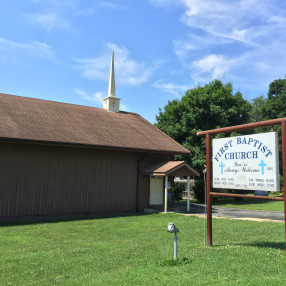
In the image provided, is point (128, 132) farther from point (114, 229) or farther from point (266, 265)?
point (266, 265)

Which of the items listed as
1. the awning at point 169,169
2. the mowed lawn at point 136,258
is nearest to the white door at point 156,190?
the awning at point 169,169

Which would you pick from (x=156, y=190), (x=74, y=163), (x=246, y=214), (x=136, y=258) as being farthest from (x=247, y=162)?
(x=156, y=190)

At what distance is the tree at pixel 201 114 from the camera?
1043 inches

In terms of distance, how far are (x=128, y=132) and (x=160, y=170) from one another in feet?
11.9

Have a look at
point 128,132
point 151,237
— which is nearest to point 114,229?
point 151,237

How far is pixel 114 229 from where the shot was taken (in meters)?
11.4

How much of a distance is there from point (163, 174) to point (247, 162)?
30.0ft

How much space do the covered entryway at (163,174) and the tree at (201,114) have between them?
6.93m

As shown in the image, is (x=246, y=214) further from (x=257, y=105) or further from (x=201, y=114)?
(x=257, y=105)

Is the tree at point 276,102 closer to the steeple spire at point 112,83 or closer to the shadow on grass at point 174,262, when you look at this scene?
the steeple spire at point 112,83

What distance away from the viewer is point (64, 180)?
49.6 feet

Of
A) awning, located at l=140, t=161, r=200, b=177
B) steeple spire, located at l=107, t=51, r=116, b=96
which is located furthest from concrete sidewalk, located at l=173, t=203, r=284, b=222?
steeple spire, located at l=107, t=51, r=116, b=96

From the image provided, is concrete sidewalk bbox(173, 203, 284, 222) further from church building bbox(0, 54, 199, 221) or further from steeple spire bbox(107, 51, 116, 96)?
steeple spire bbox(107, 51, 116, 96)

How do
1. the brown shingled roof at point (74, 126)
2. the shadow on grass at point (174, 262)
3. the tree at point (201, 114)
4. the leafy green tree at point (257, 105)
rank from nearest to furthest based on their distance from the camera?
the shadow on grass at point (174, 262), the brown shingled roof at point (74, 126), the tree at point (201, 114), the leafy green tree at point (257, 105)
